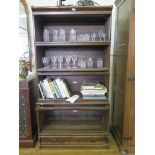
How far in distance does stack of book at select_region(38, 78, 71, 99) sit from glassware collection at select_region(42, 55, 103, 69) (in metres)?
0.23

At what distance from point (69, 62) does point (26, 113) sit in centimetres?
81

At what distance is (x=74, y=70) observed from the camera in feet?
6.08

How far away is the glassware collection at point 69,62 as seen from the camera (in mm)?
2037

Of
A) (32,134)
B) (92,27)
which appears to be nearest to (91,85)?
(92,27)

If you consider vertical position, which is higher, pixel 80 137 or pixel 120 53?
pixel 120 53

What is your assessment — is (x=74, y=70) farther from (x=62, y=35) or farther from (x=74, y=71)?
(x=62, y=35)

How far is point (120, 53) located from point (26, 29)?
1.27 m

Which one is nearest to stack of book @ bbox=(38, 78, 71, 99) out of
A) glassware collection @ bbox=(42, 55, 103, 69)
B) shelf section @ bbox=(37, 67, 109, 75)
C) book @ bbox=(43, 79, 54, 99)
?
book @ bbox=(43, 79, 54, 99)

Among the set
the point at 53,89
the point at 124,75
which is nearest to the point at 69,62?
the point at 53,89
